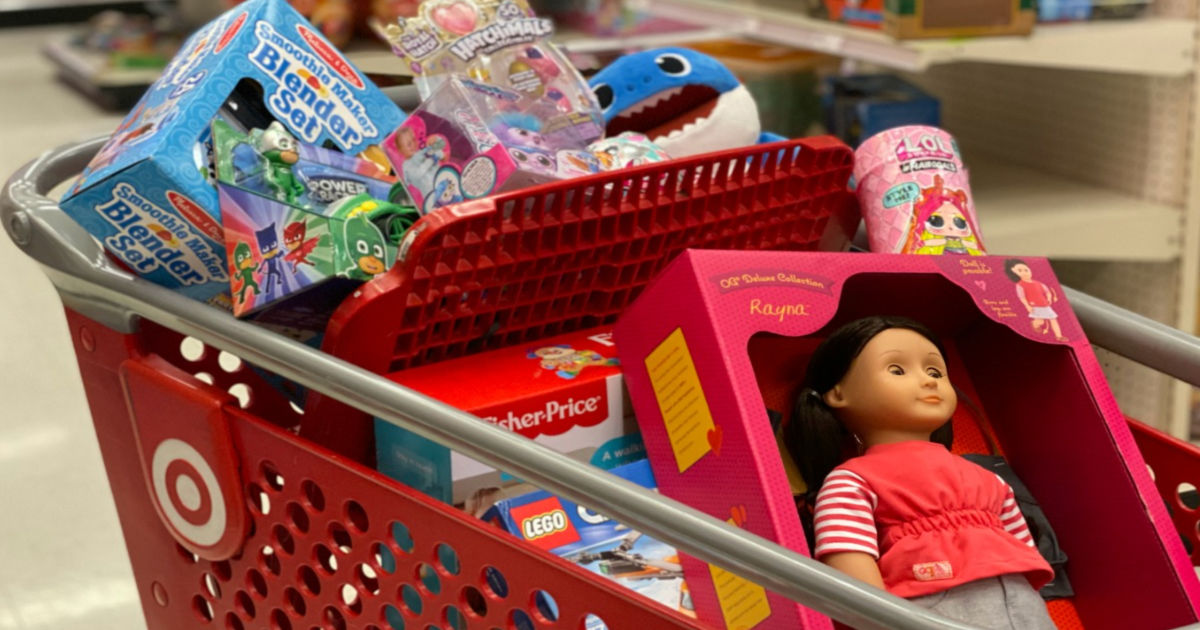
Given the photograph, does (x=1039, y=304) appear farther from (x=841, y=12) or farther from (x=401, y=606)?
(x=841, y=12)

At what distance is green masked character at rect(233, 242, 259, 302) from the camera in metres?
1.08

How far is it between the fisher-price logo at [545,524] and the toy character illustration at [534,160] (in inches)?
11.3

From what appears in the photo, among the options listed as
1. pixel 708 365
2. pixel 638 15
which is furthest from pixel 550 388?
pixel 638 15

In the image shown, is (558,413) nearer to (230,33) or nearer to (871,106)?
(230,33)

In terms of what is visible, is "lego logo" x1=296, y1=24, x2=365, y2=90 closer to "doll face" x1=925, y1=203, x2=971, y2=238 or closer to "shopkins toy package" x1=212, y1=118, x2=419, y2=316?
"shopkins toy package" x1=212, y1=118, x2=419, y2=316

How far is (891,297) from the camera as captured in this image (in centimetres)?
119

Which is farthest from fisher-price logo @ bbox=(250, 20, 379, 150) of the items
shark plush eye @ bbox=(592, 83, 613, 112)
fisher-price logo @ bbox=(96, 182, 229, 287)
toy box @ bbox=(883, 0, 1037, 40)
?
toy box @ bbox=(883, 0, 1037, 40)

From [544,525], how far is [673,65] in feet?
1.87

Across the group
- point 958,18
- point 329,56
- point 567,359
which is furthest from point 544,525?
point 958,18

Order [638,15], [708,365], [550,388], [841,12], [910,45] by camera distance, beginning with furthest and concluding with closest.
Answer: [638,15] → [841,12] → [910,45] → [550,388] → [708,365]

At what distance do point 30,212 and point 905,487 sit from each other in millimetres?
787

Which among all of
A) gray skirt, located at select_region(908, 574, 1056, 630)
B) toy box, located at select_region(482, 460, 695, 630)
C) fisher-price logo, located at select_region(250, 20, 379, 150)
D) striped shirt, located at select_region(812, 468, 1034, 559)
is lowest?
gray skirt, located at select_region(908, 574, 1056, 630)

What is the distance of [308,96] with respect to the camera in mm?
1262

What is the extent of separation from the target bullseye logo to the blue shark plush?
0.57 m
